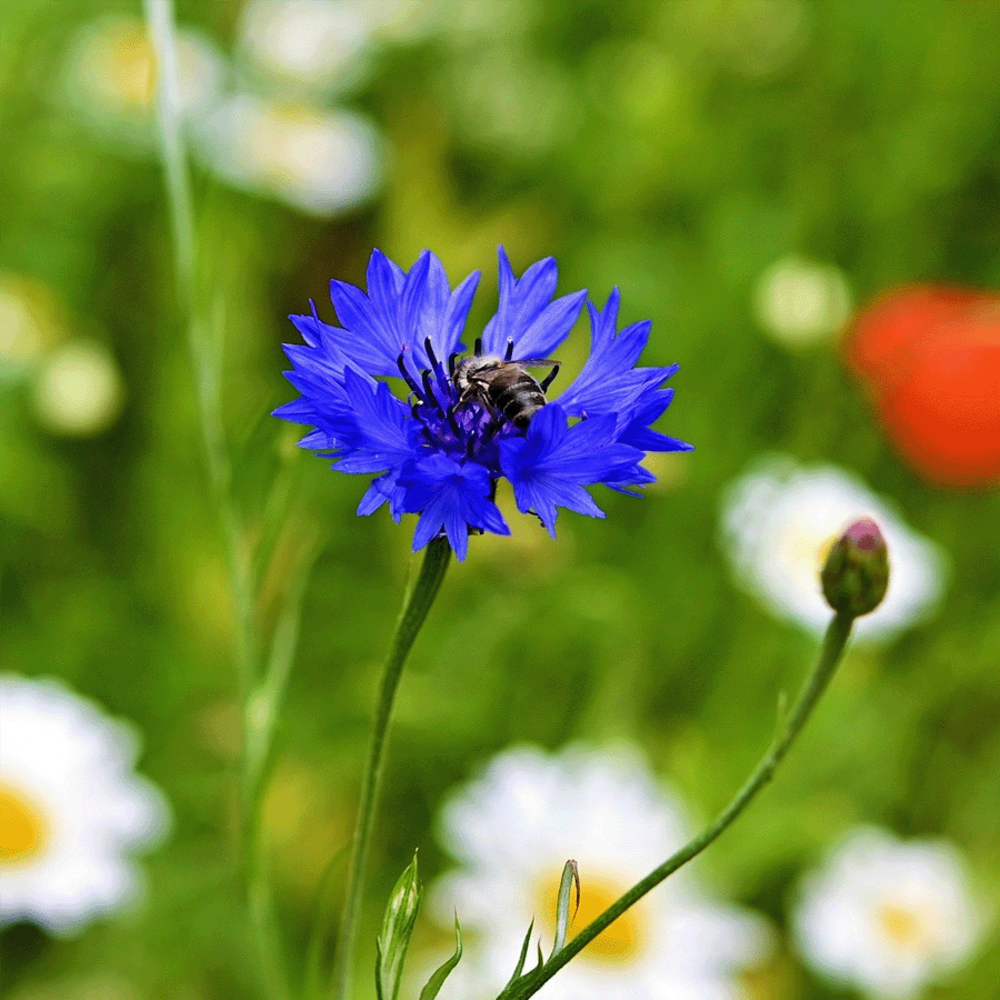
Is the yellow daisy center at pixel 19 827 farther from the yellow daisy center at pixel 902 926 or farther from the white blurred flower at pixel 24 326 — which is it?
the yellow daisy center at pixel 902 926

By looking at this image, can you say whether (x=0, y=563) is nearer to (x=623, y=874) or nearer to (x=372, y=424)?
(x=623, y=874)

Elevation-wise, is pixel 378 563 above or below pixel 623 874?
above

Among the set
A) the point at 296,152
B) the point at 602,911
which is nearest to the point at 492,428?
the point at 602,911

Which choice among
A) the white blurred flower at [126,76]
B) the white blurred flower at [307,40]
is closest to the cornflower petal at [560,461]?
the white blurred flower at [126,76]

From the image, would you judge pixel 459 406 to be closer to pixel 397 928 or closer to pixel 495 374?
pixel 495 374

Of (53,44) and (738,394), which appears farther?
(53,44)

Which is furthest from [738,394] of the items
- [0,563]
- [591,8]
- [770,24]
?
[0,563]

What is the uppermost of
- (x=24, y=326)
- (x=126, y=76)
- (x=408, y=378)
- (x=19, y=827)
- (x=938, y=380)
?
(x=126, y=76)
